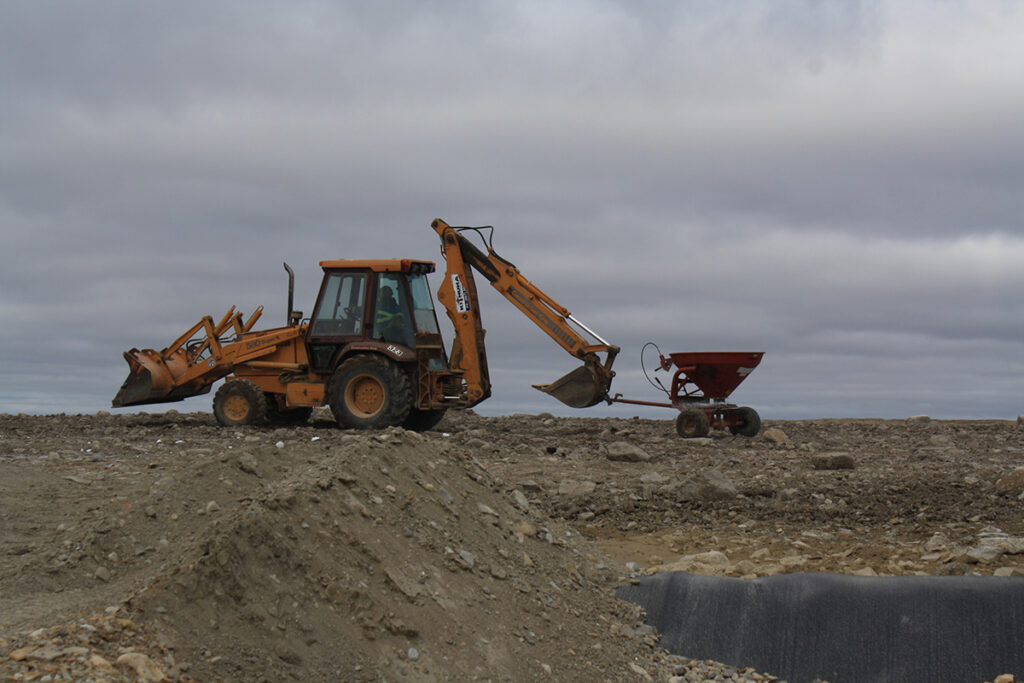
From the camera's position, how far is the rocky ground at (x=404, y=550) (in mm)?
4816

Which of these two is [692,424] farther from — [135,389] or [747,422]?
[135,389]

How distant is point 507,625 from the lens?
578 cm

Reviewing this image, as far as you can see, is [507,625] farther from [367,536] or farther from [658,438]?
[658,438]

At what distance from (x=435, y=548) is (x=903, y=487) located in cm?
524

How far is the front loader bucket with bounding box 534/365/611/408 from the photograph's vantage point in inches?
555

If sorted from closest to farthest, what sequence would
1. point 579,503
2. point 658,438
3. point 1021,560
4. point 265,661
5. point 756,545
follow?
point 265,661 → point 1021,560 → point 756,545 → point 579,503 → point 658,438

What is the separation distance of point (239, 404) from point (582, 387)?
16.1 ft

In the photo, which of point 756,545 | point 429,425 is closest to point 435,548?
point 756,545

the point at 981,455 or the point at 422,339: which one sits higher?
the point at 422,339

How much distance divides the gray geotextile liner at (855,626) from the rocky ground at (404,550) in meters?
0.22

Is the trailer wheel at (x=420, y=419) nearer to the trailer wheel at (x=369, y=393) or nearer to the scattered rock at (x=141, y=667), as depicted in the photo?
the trailer wheel at (x=369, y=393)

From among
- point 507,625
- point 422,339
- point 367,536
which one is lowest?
point 507,625

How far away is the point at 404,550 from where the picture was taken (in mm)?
5969

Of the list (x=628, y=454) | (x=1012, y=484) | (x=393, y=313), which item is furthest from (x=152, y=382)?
(x=1012, y=484)
